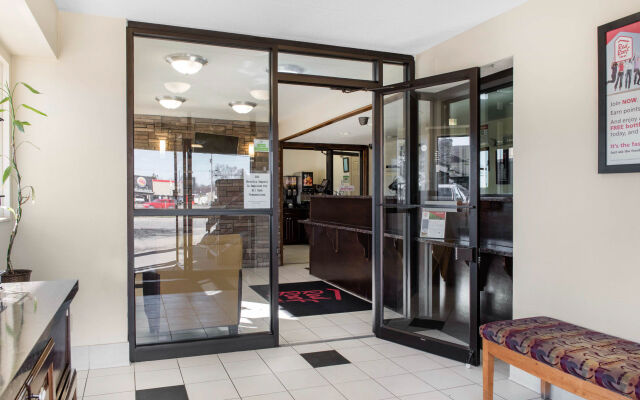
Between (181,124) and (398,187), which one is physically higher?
(181,124)

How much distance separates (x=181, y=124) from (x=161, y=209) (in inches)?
28.5

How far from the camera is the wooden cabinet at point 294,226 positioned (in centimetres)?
1272

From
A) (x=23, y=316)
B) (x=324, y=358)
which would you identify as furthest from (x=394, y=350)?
(x=23, y=316)

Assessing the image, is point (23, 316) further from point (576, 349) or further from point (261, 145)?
point (261, 145)

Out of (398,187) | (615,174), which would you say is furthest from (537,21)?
(398,187)

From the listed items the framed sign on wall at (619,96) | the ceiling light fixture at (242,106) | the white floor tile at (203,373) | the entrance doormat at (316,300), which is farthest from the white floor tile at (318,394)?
the ceiling light fixture at (242,106)

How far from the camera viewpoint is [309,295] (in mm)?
6332

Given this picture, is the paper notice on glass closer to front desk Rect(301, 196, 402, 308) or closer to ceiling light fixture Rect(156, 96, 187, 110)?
front desk Rect(301, 196, 402, 308)

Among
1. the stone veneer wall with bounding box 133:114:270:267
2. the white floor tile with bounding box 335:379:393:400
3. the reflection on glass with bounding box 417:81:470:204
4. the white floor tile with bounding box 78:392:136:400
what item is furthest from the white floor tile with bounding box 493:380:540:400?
the white floor tile with bounding box 78:392:136:400

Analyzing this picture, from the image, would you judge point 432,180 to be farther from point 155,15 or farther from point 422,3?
point 155,15

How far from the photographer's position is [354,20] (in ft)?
12.2

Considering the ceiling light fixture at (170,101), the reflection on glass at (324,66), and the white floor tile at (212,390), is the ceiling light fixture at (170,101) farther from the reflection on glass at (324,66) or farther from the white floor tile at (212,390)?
the white floor tile at (212,390)

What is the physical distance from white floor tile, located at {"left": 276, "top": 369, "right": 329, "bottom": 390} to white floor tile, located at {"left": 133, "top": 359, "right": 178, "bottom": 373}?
2.87 feet

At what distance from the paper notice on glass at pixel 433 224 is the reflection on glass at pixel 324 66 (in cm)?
148
